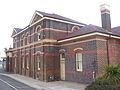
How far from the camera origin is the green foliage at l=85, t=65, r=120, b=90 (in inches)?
529

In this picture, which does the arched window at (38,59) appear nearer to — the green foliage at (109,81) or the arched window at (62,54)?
the arched window at (62,54)

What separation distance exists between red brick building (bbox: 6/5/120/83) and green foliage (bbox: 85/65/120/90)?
383 centimetres

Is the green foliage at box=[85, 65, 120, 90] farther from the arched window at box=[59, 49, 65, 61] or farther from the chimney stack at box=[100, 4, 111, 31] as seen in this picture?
the arched window at box=[59, 49, 65, 61]

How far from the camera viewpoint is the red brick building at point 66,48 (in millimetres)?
19516

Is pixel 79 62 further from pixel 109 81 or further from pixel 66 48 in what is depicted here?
pixel 109 81

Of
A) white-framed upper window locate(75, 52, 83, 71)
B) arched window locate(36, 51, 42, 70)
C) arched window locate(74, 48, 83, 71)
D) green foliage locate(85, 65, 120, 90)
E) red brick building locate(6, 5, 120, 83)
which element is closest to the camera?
green foliage locate(85, 65, 120, 90)

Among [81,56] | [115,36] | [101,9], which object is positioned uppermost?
[101,9]

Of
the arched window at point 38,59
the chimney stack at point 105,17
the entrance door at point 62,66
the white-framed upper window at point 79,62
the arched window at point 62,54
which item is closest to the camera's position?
the white-framed upper window at point 79,62

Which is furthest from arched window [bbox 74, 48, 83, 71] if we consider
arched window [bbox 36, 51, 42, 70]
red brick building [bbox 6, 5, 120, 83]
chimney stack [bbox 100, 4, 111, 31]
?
arched window [bbox 36, 51, 42, 70]

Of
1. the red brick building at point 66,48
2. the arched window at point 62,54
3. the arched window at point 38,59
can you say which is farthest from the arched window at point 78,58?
the arched window at point 38,59

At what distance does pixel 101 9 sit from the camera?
22516 millimetres

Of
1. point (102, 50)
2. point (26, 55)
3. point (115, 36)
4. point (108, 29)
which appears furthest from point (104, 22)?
point (26, 55)

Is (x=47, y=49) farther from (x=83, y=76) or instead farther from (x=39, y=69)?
(x=83, y=76)

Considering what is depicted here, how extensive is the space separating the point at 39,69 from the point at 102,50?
9442 mm
